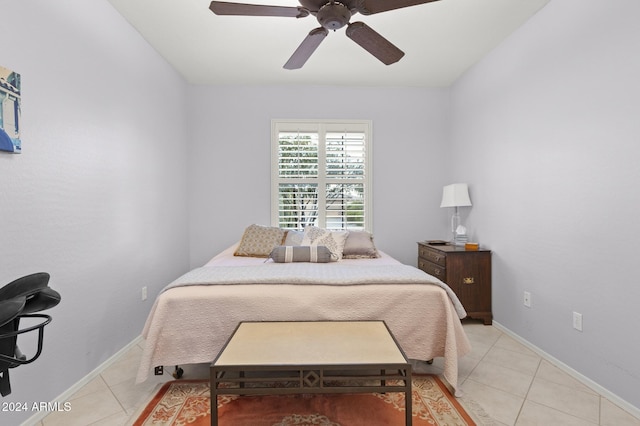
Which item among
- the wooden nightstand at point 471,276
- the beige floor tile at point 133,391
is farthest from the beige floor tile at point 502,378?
the beige floor tile at point 133,391

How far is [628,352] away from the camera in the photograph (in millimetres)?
1821

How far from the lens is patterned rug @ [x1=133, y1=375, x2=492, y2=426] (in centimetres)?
167

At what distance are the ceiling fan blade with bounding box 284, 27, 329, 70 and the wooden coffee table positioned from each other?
1.76 m

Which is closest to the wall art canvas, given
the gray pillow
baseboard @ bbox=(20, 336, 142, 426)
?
baseboard @ bbox=(20, 336, 142, 426)

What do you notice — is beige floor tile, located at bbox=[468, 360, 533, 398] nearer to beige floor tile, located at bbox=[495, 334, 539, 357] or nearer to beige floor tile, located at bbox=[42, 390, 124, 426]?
beige floor tile, located at bbox=[495, 334, 539, 357]

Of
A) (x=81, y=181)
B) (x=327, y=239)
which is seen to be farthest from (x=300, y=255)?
(x=81, y=181)

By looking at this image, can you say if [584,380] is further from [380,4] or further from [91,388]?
[91,388]

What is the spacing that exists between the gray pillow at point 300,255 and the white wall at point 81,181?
1.22m

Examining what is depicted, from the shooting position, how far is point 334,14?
66.4 inches

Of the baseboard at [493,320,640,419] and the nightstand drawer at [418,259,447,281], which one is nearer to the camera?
the baseboard at [493,320,640,419]

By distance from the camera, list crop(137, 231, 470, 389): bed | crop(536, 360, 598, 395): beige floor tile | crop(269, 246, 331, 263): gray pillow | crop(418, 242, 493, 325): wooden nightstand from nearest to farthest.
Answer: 1. crop(137, 231, 470, 389): bed
2. crop(536, 360, 598, 395): beige floor tile
3. crop(269, 246, 331, 263): gray pillow
4. crop(418, 242, 493, 325): wooden nightstand

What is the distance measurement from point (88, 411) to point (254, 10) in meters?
2.44

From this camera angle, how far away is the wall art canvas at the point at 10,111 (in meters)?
1.55

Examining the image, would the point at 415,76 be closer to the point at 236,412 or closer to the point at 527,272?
the point at 527,272
